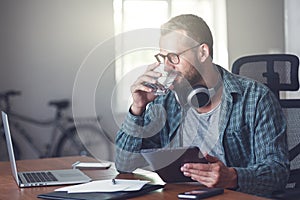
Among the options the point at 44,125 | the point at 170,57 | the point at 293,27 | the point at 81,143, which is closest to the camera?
the point at 170,57

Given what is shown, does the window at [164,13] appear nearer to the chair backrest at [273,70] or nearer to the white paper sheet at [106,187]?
the chair backrest at [273,70]

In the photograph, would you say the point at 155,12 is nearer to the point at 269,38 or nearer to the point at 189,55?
the point at 269,38

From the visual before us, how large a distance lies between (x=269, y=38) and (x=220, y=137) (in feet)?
12.0

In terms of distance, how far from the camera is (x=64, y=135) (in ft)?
15.5

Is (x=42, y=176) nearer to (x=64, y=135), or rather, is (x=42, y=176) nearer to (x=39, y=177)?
(x=39, y=177)

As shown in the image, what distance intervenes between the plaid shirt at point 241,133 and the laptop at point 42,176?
202 mm

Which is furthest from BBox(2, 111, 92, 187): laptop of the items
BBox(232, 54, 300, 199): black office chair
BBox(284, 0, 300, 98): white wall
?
BBox(284, 0, 300, 98): white wall

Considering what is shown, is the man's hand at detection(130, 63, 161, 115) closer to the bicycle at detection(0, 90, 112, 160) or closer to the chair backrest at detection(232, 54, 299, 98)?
the chair backrest at detection(232, 54, 299, 98)

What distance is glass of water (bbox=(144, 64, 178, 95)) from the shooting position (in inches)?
71.4

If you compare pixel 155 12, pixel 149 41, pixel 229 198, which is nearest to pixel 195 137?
pixel 149 41

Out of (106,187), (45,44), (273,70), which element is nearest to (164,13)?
(45,44)

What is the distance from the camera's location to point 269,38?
5395 millimetres

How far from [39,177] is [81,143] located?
3014 mm

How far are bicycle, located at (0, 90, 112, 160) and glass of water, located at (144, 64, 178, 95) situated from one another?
2.77 m
